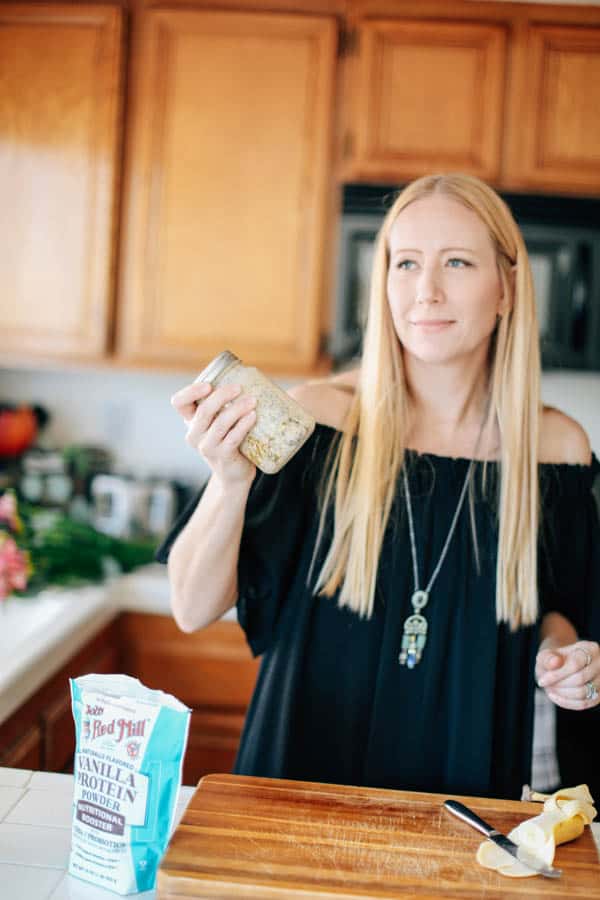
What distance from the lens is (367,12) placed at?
228cm

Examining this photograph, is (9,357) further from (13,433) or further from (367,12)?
(367,12)

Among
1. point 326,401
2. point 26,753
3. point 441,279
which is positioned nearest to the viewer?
point 441,279

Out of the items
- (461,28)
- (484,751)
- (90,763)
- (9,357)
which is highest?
(461,28)

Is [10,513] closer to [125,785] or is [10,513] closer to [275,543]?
[275,543]

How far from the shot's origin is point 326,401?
121 centimetres

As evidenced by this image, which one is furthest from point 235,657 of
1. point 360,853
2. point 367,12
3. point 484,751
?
point 367,12

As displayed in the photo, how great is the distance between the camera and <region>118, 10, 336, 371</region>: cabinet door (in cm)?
229

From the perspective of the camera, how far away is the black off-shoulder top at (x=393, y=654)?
3.60ft

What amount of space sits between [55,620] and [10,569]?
15cm

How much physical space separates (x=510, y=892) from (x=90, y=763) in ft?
1.13

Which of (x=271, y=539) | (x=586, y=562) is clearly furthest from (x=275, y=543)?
(x=586, y=562)

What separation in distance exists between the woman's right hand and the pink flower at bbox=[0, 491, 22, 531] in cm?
116

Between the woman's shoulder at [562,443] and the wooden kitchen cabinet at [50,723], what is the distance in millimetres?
981

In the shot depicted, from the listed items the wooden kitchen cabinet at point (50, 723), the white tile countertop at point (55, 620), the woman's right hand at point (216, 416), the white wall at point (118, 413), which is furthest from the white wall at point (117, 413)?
the woman's right hand at point (216, 416)
